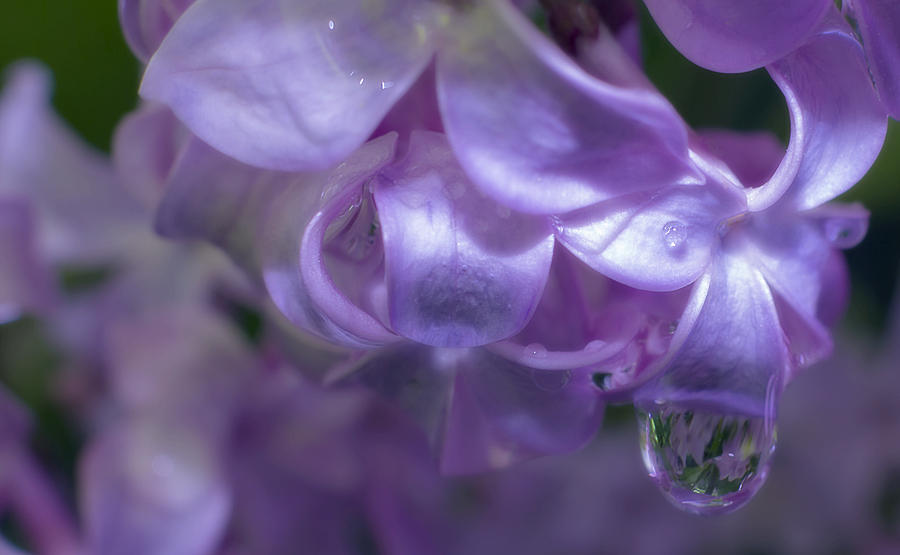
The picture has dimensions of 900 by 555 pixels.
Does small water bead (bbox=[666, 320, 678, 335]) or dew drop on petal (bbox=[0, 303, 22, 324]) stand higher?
small water bead (bbox=[666, 320, 678, 335])

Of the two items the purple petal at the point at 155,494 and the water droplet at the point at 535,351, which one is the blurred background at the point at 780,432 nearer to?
the purple petal at the point at 155,494

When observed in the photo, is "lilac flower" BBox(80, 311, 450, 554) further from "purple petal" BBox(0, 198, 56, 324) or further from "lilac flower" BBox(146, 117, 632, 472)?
"lilac flower" BBox(146, 117, 632, 472)

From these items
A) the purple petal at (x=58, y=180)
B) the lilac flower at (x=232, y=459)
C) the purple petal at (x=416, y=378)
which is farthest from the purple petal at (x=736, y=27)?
the purple petal at (x=58, y=180)

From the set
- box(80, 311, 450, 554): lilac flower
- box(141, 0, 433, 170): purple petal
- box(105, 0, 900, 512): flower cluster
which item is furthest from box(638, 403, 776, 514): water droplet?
box(80, 311, 450, 554): lilac flower

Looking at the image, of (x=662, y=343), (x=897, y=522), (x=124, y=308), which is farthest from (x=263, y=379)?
(x=897, y=522)

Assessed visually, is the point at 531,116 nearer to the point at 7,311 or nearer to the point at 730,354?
the point at 730,354
